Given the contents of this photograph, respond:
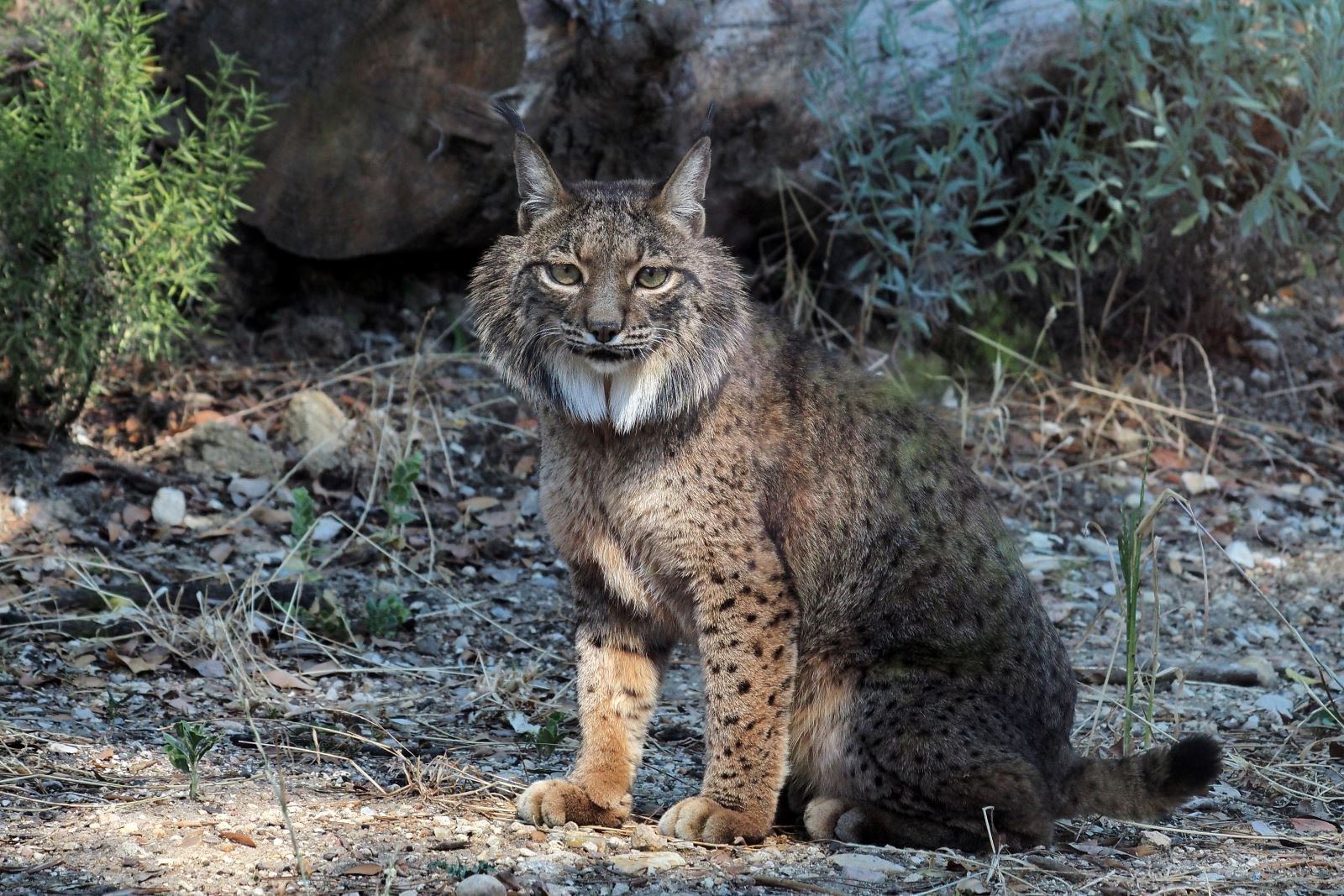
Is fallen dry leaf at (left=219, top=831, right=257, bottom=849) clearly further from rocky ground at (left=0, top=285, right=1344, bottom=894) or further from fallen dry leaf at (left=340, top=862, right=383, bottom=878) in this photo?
fallen dry leaf at (left=340, top=862, right=383, bottom=878)

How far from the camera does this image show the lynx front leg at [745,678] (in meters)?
4.41

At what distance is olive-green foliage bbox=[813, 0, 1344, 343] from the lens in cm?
760

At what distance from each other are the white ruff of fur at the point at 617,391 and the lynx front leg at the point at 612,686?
54cm

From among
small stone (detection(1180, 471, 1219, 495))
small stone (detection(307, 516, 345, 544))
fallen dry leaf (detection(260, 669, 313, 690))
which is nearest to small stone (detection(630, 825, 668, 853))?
fallen dry leaf (detection(260, 669, 313, 690))

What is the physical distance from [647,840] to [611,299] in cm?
161

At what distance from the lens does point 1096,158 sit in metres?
7.90

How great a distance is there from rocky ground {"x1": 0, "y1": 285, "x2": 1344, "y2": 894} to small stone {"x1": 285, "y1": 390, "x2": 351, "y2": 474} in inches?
0.6

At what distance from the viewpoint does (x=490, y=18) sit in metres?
7.22

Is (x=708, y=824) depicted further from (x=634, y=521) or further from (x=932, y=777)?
(x=634, y=521)

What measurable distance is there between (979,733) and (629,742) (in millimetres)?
1110

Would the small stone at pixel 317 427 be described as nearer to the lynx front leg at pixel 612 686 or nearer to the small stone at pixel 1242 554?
the lynx front leg at pixel 612 686

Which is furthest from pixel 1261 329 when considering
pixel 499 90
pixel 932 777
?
pixel 932 777

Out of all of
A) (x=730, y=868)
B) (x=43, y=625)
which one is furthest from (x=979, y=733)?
(x=43, y=625)

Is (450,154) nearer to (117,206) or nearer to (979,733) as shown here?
(117,206)
